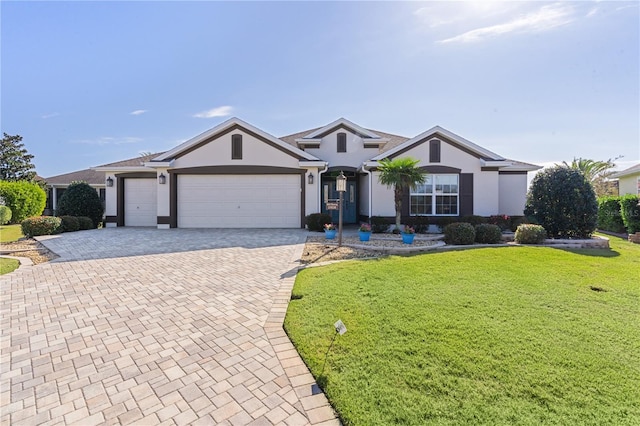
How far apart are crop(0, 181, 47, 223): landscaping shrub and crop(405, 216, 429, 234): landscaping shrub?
79.5ft

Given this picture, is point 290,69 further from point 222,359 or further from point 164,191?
point 222,359

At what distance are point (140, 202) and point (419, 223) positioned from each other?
15.2 metres

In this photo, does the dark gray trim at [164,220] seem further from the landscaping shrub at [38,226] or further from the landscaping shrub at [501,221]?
the landscaping shrub at [501,221]

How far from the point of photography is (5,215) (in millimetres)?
18969

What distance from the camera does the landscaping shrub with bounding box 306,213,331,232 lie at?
565 inches

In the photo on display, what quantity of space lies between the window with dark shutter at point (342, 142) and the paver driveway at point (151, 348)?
11.5 m

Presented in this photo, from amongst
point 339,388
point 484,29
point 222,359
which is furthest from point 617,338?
point 484,29

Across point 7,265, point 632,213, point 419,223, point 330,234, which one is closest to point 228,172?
point 330,234

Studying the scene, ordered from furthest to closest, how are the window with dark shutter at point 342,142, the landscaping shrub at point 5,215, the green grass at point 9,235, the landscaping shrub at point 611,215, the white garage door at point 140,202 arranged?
the landscaping shrub at point 5,215 < the window with dark shutter at point 342,142 < the white garage door at point 140,202 < the landscaping shrub at point 611,215 < the green grass at point 9,235

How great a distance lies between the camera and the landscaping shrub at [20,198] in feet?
64.8

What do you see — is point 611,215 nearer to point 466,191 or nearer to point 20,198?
Answer: point 466,191

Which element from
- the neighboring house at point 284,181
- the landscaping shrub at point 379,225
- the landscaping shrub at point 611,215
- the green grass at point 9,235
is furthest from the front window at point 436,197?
the green grass at point 9,235

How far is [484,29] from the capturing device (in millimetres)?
9742

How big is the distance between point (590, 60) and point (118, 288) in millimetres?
14863
